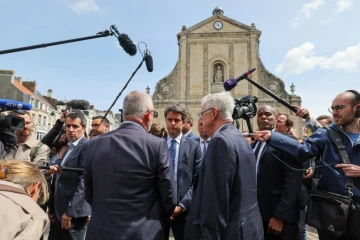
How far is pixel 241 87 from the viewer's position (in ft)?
82.8

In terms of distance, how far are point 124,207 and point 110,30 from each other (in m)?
3.07

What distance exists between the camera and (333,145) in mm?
2580

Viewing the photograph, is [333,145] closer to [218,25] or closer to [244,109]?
[244,109]

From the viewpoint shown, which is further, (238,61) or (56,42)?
(238,61)

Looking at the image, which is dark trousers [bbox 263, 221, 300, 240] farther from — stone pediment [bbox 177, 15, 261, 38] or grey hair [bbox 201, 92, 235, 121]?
stone pediment [bbox 177, 15, 261, 38]

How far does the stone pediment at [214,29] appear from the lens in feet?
86.9

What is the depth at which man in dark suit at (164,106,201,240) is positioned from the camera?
9.43 feet

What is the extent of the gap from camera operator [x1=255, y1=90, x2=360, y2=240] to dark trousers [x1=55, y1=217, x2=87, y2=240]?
2.50 m

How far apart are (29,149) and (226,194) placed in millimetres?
3619

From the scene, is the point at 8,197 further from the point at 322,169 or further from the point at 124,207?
the point at 322,169

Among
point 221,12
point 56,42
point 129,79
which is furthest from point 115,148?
point 221,12

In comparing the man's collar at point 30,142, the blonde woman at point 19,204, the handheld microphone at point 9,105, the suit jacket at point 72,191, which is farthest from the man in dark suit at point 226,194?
the man's collar at point 30,142

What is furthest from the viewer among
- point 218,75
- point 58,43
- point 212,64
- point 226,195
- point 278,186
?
point 212,64

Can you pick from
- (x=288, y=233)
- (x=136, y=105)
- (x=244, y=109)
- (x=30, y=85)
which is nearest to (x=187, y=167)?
(x=244, y=109)
